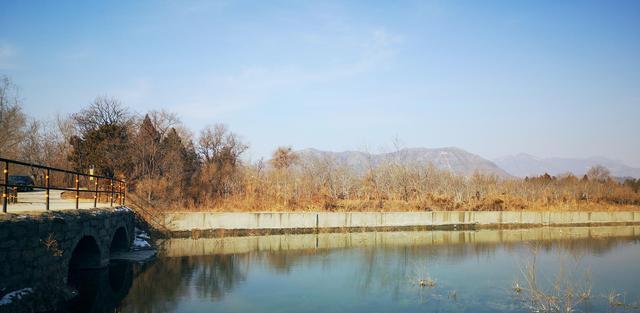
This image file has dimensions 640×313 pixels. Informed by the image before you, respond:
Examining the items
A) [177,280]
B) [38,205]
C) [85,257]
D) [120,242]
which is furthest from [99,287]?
[120,242]

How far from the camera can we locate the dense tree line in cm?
2938

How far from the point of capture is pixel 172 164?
30281mm

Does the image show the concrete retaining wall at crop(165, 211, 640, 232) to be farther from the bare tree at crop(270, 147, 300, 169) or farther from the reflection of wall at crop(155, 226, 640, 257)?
the bare tree at crop(270, 147, 300, 169)

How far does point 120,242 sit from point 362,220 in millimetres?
14291

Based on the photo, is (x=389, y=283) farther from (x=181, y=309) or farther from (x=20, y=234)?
(x=20, y=234)

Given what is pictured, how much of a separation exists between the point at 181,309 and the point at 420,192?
2588cm

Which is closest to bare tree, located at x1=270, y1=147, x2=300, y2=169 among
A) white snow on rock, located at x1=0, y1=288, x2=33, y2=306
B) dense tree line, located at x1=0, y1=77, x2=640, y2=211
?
dense tree line, located at x1=0, y1=77, x2=640, y2=211

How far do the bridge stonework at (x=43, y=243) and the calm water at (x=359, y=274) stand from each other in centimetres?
131

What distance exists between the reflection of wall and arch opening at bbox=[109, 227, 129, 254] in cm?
158

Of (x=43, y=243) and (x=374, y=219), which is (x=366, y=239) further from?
(x=43, y=243)

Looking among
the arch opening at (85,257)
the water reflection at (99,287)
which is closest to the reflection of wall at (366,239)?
the water reflection at (99,287)

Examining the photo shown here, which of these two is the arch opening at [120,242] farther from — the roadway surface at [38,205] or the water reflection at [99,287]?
the water reflection at [99,287]

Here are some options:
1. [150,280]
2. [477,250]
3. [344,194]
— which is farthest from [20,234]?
[344,194]

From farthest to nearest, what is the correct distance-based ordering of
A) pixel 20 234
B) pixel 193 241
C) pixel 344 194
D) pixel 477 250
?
1. pixel 344 194
2. pixel 193 241
3. pixel 477 250
4. pixel 20 234
